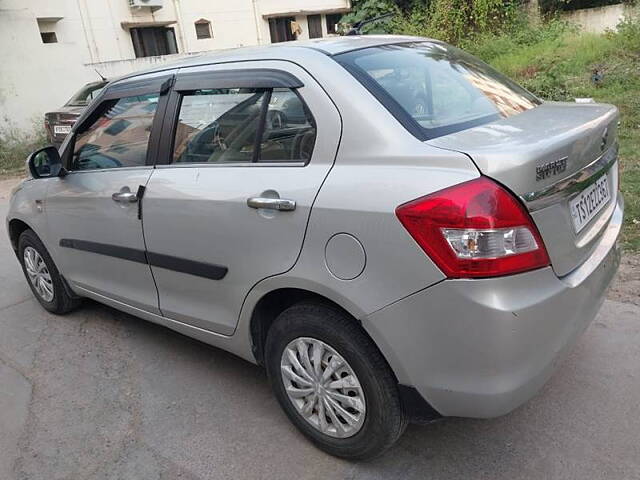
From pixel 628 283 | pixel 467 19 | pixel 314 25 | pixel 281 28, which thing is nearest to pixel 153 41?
pixel 281 28

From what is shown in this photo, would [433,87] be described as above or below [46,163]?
above

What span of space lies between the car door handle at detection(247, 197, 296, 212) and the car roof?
25.3 inches

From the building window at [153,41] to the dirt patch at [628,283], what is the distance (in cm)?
1677

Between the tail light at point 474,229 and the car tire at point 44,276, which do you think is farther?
the car tire at point 44,276

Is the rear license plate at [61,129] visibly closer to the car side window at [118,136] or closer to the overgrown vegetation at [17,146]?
the overgrown vegetation at [17,146]

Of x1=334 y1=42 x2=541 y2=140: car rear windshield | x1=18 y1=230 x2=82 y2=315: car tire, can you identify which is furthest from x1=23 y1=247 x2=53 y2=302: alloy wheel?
x1=334 y1=42 x2=541 y2=140: car rear windshield

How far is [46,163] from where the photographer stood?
364 centimetres

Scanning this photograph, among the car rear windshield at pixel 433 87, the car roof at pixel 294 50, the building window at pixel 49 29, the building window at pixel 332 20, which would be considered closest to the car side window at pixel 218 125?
the car roof at pixel 294 50

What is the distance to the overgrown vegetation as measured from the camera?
12102mm

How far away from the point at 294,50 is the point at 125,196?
119cm

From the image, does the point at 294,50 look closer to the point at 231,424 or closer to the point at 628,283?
the point at 231,424

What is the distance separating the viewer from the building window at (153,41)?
1764 centimetres

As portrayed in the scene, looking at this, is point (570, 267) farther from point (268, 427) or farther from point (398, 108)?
point (268, 427)

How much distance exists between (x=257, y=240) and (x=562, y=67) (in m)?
9.56
